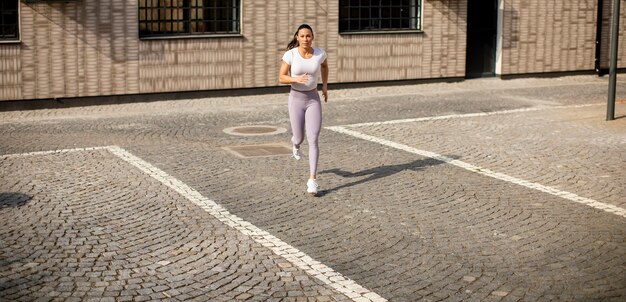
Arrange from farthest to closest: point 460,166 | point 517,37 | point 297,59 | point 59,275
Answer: point 517,37, point 460,166, point 297,59, point 59,275

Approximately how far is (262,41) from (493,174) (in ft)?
28.1

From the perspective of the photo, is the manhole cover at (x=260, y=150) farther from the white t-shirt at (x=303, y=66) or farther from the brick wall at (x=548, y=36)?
the brick wall at (x=548, y=36)

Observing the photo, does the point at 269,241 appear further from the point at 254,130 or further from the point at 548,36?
the point at 548,36

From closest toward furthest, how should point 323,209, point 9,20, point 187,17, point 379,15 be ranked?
1. point 323,209
2. point 9,20
3. point 187,17
4. point 379,15

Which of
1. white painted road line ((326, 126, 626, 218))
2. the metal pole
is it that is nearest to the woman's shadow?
white painted road line ((326, 126, 626, 218))

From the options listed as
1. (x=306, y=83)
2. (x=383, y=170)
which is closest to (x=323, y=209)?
(x=306, y=83)

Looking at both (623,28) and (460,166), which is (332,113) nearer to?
(460,166)

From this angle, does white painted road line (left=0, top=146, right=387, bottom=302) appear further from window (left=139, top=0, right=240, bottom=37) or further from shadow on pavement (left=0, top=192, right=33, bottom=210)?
window (left=139, top=0, right=240, bottom=37)

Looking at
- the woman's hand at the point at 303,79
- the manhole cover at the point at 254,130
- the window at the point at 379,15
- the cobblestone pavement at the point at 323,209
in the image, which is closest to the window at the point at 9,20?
the cobblestone pavement at the point at 323,209

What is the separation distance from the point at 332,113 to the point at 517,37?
6938 millimetres

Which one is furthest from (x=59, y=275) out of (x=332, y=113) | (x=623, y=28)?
(x=623, y=28)

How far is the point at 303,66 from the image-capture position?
440 inches

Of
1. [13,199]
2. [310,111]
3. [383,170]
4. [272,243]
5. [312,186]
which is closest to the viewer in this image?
[272,243]

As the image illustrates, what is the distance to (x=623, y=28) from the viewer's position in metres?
24.1
